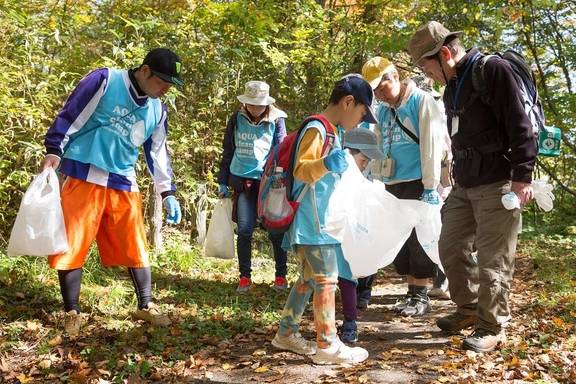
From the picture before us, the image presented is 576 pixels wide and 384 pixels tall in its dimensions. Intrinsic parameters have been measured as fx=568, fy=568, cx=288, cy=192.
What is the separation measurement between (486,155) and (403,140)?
1.21 m

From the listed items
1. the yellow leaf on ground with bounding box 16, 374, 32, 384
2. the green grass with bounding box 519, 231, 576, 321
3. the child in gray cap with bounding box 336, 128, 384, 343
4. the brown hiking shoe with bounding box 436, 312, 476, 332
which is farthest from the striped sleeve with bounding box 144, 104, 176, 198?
the green grass with bounding box 519, 231, 576, 321

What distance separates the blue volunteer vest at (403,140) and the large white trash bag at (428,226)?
420 millimetres

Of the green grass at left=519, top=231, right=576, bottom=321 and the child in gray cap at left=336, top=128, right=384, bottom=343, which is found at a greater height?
the child in gray cap at left=336, top=128, right=384, bottom=343

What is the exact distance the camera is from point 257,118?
563 centimetres

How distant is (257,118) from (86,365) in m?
2.92

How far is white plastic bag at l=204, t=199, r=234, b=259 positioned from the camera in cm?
576

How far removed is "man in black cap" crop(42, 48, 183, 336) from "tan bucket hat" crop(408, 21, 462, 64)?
1674 mm

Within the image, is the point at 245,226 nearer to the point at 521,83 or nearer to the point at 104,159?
the point at 104,159

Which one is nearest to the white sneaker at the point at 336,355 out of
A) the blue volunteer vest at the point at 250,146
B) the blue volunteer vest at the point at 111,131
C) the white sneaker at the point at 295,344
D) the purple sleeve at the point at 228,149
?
the white sneaker at the point at 295,344

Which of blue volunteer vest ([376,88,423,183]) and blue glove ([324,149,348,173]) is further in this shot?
blue volunteer vest ([376,88,423,183])

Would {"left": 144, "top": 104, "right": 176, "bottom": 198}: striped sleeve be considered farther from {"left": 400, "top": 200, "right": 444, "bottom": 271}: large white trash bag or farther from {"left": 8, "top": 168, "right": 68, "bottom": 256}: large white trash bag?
{"left": 400, "top": 200, "right": 444, "bottom": 271}: large white trash bag

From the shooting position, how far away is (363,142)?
4.08m

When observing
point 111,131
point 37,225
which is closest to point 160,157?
point 111,131

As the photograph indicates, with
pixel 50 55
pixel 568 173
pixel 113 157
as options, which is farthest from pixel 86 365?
pixel 568 173
